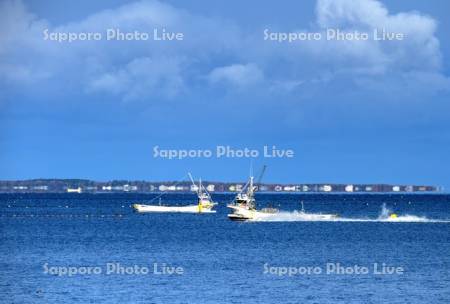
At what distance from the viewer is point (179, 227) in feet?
556

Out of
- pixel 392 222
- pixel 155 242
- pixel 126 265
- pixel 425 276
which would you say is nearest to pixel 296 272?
pixel 425 276

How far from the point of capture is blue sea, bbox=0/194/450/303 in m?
73.6

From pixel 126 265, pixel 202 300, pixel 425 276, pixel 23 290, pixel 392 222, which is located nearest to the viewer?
pixel 202 300

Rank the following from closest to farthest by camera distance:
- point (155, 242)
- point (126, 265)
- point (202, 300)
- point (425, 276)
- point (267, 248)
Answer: point (202, 300), point (425, 276), point (126, 265), point (267, 248), point (155, 242)

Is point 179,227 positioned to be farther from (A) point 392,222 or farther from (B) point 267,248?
(B) point 267,248

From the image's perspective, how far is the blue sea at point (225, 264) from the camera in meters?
73.6

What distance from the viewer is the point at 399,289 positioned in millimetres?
76625

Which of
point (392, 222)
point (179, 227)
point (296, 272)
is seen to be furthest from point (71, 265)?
point (392, 222)

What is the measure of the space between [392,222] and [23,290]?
118 meters

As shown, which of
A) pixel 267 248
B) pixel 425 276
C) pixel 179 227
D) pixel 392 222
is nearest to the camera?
pixel 425 276

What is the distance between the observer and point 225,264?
96312mm

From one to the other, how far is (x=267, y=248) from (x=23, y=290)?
152ft

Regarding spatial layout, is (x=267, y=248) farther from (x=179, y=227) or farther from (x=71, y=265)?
(x=179, y=227)

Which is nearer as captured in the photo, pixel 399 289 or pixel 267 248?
pixel 399 289
